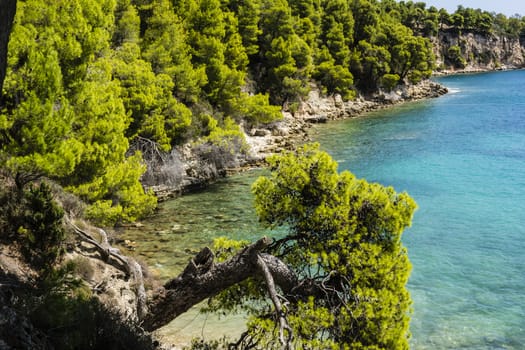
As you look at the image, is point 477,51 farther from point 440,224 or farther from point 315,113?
point 440,224

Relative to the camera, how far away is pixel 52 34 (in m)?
16.1

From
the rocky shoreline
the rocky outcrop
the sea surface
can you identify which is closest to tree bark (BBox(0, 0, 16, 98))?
the sea surface

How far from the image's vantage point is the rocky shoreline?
1193 inches

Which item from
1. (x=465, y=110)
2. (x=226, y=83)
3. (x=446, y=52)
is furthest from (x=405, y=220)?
(x=446, y=52)

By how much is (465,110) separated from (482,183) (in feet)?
124

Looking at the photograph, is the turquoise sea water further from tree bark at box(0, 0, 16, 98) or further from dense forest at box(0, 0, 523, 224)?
tree bark at box(0, 0, 16, 98)

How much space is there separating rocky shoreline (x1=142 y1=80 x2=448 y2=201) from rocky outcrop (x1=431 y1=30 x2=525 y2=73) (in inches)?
2752

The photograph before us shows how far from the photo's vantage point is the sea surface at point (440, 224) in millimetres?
16375

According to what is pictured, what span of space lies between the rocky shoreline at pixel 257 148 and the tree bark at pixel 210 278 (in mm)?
7291

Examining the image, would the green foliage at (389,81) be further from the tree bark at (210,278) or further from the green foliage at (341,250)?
the tree bark at (210,278)

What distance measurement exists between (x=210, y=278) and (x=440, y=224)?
20.1 m

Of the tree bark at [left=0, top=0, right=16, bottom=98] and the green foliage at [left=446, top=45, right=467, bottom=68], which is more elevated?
the green foliage at [left=446, top=45, right=467, bottom=68]

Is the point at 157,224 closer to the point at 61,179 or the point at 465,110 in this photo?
the point at 61,179

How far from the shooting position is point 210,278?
9977 millimetres
